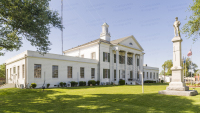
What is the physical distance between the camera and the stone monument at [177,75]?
9.25m

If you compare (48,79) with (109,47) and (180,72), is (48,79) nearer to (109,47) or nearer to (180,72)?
(109,47)

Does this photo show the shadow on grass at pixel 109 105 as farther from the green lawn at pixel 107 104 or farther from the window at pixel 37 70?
the window at pixel 37 70

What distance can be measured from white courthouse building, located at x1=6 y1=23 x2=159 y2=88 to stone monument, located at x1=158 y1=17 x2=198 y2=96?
16.4 meters

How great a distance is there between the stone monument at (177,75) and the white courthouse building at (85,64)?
1640 centimetres

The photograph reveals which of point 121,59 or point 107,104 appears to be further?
point 121,59

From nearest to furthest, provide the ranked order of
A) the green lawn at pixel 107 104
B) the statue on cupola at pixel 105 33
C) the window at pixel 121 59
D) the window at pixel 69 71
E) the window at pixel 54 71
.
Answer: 1. the green lawn at pixel 107 104
2. the window at pixel 54 71
3. the window at pixel 69 71
4. the window at pixel 121 59
5. the statue on cupola at pixel 105 33

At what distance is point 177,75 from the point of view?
32.3 ft

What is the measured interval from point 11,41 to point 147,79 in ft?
132

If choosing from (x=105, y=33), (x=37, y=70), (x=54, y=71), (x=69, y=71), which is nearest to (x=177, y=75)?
(x=54, y=71)

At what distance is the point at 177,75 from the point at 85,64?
18473 millimetres

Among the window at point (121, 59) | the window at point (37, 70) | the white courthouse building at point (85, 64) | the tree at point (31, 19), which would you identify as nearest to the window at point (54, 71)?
the white courthouse building at point (85, 64)

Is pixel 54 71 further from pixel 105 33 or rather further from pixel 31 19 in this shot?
pixel 105 33

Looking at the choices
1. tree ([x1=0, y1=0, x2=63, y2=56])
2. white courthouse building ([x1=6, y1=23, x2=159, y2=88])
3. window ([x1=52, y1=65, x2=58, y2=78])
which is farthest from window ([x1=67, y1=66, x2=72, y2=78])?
tree ([x1=0, y1=0, x2=63, y2=56])

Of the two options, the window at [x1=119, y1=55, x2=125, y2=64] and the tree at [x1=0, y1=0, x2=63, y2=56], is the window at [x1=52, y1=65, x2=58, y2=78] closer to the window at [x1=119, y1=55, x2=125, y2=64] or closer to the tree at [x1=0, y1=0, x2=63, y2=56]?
the tree at [x1=0, y1=0, x2=63, y2=56]
